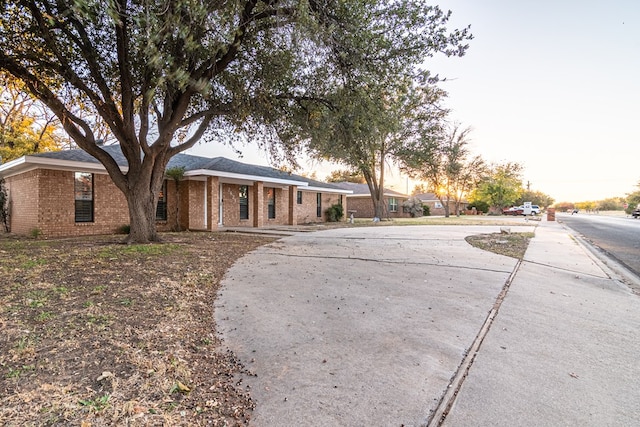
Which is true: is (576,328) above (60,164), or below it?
below

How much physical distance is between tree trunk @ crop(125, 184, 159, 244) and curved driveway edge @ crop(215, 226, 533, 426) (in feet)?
12.6

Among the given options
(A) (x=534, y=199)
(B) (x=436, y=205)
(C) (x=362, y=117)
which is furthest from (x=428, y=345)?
(A) (x=534, y=199)

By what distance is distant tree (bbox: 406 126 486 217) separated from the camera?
Result: 2562 cm

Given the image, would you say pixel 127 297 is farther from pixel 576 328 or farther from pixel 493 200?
pixel 493 200

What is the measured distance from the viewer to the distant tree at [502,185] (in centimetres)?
4438

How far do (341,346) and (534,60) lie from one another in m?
12.9

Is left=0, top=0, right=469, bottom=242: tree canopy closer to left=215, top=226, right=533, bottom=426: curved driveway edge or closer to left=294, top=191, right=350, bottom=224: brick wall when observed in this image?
left=215, top=226, right=533, bottom=426: curved driveway edge

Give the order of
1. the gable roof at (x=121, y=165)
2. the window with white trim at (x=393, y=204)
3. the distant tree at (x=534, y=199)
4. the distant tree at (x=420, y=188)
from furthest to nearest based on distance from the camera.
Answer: the distant tree at (x=534, y=199)
the distant tree at (x=420, y=188)
the window with white trim at (x=393, y=204)
the gable roof at (x=121, y=165)

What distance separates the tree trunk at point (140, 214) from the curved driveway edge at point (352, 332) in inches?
151

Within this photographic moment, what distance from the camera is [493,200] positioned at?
152 feet

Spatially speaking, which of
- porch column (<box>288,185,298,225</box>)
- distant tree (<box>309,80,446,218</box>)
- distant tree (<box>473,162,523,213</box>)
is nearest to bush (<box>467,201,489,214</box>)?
distant tree (<box>473,162,523,213</box>)

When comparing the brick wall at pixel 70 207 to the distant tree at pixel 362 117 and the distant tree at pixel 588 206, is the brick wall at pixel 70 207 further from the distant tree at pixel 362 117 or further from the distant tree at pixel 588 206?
the distant tree at pixel 588 206

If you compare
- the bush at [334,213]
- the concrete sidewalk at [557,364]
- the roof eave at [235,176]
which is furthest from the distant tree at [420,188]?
the concrete sidewalk at [557,364]

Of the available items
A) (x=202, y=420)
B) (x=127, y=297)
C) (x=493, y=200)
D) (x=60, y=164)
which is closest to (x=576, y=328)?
(x=202, y=420)
